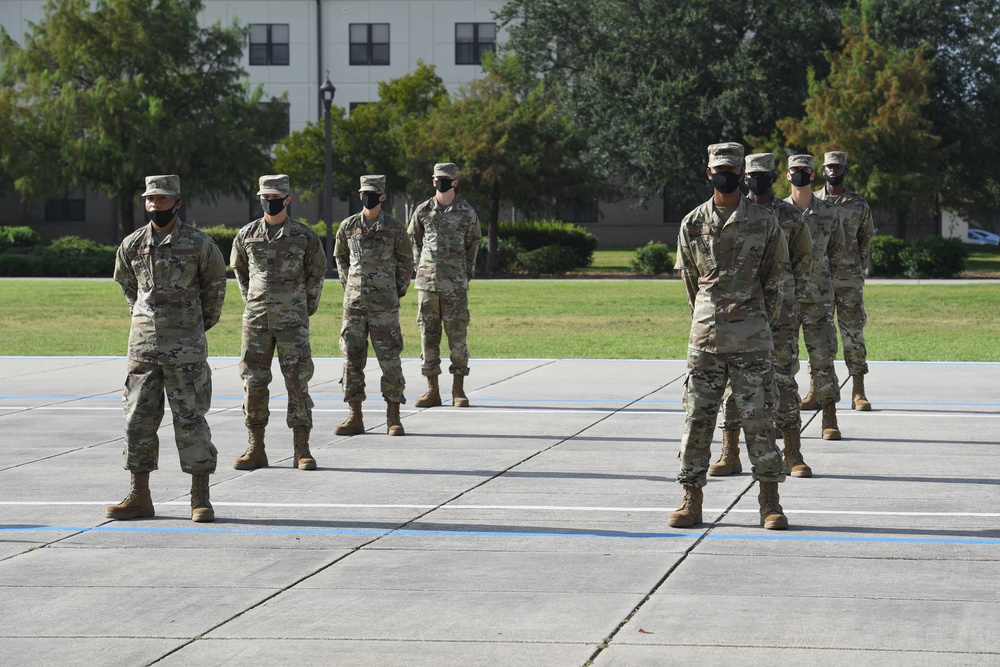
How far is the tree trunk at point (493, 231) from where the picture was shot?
43.0 m

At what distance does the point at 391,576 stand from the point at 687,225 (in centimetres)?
255

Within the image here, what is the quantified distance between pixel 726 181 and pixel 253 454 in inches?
170

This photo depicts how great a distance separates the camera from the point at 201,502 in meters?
8.46

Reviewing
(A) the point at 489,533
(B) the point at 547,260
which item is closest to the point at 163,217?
(A) the point at 489,533

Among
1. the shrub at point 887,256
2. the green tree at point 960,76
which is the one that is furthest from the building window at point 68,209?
the shrub at point 887,256

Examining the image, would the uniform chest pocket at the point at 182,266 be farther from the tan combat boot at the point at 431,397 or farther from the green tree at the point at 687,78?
the green tree at the point at 687,78

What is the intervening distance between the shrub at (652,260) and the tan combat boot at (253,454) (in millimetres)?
33164

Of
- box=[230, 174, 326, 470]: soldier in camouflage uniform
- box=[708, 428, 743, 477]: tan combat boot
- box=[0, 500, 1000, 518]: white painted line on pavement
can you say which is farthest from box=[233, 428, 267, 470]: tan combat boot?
box=[708, 428, 743, 477]: tan combat boot

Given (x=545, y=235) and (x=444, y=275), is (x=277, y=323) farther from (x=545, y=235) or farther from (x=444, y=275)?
(x=545, y=235)

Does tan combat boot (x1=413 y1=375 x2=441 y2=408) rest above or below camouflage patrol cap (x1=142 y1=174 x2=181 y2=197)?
below

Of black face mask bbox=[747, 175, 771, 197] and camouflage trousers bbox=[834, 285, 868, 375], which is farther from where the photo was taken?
camouflage trousers bbox=[834, 285, 868, 375]

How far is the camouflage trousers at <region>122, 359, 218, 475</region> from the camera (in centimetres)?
835

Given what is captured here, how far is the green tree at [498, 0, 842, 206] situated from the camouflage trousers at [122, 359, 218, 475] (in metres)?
38.3

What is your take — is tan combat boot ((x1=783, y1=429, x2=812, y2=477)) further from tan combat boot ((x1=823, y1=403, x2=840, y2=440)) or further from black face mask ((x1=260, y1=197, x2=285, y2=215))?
black face mask ((x1=260, y1=197, x2=285, y2=215))
